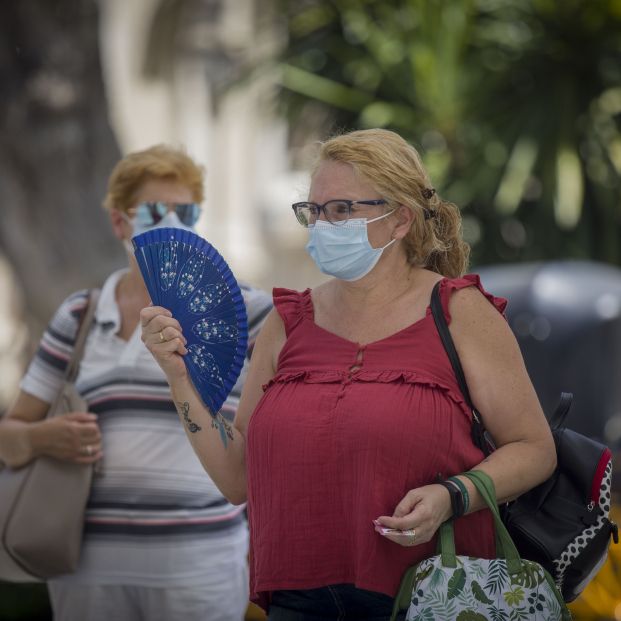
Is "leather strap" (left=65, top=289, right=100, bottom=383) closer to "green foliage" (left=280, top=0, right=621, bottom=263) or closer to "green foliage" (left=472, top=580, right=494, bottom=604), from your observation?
"green foliage" (left=472, top=580, right=494, bottom=604)

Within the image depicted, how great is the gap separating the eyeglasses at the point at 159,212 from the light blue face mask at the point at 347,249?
0.66 metres

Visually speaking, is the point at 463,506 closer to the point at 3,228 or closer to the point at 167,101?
the point at 3,228

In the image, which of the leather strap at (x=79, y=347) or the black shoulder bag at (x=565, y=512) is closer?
the black shoulder bag at (x=565, y=512)

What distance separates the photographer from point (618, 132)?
7820 millimetres

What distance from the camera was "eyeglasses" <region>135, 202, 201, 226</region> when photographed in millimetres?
2861

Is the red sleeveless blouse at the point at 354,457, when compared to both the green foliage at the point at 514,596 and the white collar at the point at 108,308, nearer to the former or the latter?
the green foliage at the point at 514,596

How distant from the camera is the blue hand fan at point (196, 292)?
7.58 ft

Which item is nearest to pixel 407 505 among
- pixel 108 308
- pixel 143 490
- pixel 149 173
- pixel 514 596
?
pixel 514 596

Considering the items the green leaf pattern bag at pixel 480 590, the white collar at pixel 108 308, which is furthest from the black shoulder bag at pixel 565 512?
the white collar at pixel 108 308

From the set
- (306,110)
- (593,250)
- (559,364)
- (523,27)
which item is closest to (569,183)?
(593,250)

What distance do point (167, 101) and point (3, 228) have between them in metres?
4.04

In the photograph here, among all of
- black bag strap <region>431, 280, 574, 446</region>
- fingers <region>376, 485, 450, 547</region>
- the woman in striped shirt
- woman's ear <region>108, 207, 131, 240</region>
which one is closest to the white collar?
the woman in striped shirt

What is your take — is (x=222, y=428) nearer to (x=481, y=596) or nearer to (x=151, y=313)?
(x=151, y=313)

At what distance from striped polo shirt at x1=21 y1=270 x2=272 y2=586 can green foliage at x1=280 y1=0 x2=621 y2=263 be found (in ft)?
17.4
